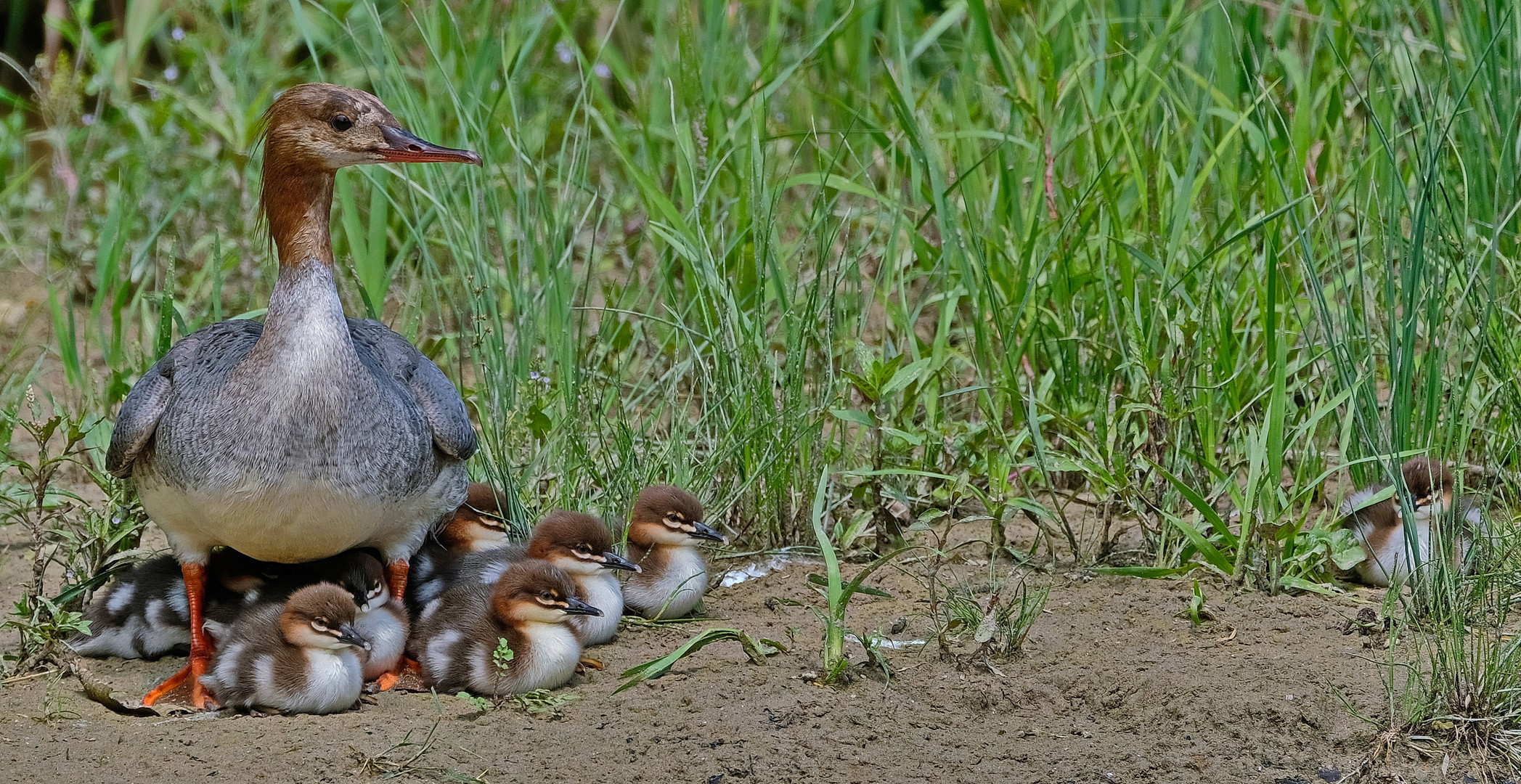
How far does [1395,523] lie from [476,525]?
2627 millimetres

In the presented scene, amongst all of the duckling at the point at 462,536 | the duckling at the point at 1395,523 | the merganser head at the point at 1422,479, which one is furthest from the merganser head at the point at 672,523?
the merganser head at the point at 1422,479

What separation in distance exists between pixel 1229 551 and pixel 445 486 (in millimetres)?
2199

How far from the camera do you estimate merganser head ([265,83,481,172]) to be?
14.5 ft

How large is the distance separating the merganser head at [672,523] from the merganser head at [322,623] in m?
0.85

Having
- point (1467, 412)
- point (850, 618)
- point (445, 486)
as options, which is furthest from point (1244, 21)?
point (445, 486)

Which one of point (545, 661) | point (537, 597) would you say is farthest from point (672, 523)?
point (545, 661)

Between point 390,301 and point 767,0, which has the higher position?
point 767,0

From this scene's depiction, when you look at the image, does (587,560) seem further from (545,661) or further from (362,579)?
(362,579)

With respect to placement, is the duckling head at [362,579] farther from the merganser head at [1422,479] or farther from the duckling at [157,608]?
the merganser head at [1422,479]

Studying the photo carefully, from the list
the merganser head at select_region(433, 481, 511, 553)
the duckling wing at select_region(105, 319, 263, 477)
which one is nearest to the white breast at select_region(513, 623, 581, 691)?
the merganser head at select_region(433, 481, 511, 553)

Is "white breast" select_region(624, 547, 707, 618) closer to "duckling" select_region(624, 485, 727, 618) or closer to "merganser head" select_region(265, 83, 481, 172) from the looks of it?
"duckling" select_region(624, 485, 727, 618)

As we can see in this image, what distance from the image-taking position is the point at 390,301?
22.3 ft

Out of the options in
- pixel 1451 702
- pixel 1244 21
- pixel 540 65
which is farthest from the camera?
pixel 540 65

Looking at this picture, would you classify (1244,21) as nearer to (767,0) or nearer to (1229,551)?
(1229,551)
